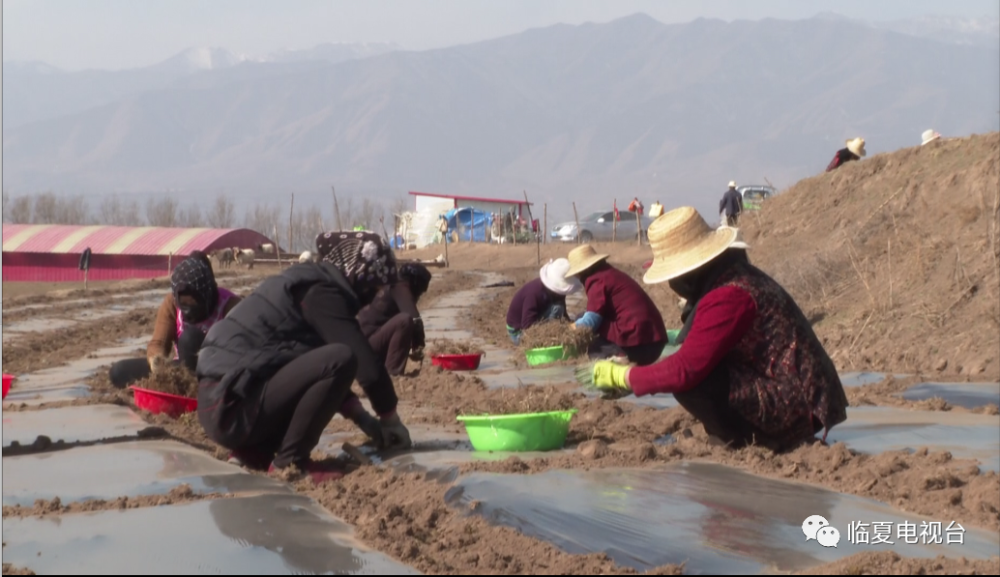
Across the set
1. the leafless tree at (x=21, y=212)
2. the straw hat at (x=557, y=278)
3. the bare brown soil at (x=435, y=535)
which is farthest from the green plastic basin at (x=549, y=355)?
the leafless tree at (x=21, y=212)

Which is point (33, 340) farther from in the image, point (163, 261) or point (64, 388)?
point (163, 261)


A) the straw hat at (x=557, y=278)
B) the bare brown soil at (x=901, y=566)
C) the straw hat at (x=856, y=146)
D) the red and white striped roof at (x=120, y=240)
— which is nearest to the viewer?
the bare brown soil at (x=901, y=566)

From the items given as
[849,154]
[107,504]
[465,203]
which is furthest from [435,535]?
[465,203]

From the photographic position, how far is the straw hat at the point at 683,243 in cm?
450

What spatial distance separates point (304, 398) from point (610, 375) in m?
1.28

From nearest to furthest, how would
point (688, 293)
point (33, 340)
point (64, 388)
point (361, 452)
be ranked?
point (688, 293), point (361, 452), point (64, 388), point (33, 340)

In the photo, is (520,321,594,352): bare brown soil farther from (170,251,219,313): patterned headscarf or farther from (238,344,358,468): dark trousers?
(238,344,358,468): dark trousers

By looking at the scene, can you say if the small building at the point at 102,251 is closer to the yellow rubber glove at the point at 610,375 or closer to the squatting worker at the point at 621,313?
the squatting worker at the point at 621,313

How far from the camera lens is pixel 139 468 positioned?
15.6ft

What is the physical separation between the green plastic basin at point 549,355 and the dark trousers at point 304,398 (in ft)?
12.2

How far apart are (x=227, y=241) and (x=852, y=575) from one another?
1717 inches

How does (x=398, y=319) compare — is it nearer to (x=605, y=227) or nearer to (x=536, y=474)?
(x=536, y=474)

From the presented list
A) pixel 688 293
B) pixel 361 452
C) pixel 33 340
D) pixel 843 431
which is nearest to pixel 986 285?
pixel 843 431

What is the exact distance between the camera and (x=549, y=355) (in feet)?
27.5
